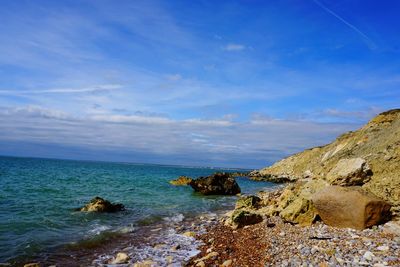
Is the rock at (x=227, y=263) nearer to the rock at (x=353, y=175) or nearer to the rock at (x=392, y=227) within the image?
the rock at (x=392, y=227)

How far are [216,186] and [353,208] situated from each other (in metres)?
28.3

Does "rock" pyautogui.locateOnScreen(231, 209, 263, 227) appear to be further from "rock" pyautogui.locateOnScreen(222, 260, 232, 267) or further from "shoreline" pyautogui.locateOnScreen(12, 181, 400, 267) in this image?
"rock" pyautogui.locateOnScreen(222, 260, 232, 267)

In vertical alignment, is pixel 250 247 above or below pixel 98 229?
above

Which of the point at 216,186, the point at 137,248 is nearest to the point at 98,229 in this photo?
the point at 137,248

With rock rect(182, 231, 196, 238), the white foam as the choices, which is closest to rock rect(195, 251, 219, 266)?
rock rect(182, 231, 196, 238)

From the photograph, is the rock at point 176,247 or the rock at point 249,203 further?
the rock at point 249,203

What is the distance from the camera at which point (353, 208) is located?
42.1 ft

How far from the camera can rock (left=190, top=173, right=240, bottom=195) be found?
40.4 metres

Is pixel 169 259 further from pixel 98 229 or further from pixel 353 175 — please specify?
pixel 353 175

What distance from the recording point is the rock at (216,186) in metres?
40.4

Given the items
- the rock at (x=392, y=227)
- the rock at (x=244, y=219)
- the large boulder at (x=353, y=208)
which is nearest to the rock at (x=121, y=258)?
the rock at (x=244, y=219)

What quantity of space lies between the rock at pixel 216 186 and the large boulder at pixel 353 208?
26.8 meters

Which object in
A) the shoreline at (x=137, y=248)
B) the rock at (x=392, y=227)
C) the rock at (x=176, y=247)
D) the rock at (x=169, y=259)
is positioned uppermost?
the rock at (x=392, y=227)

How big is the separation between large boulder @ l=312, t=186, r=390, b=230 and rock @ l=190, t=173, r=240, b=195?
2681cm
